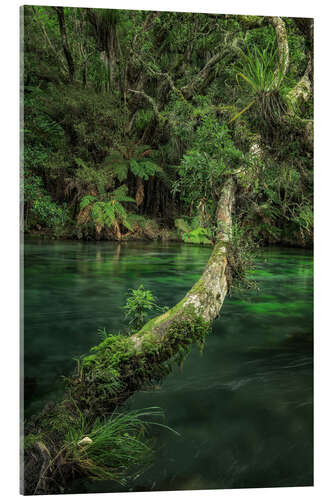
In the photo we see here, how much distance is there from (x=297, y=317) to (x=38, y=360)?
185 cm

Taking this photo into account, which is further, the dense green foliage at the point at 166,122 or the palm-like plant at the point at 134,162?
the palm-like plant at the point at 134,162

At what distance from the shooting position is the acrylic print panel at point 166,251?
2.71 m

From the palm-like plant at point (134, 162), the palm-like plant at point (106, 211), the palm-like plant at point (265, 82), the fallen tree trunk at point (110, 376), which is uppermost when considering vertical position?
the palm-like plant at point (265, 82)

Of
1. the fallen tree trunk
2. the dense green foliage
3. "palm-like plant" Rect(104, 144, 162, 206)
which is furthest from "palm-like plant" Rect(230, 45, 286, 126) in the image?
the fallen tree trunk

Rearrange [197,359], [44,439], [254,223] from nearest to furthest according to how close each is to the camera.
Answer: [44,439], [197,359], [254,223]

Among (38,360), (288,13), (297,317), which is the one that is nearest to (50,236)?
(38,360)

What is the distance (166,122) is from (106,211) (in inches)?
34.0

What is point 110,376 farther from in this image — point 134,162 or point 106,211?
point 134,162

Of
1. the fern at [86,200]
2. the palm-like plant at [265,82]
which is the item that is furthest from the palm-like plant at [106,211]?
the palm-like plant at [265,82]

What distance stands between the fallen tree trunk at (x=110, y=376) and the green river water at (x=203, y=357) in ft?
0.29

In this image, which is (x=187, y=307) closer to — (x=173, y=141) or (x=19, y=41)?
(x=173, y=141)

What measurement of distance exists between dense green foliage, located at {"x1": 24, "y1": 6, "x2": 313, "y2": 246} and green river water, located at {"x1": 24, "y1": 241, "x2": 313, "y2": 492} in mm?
235

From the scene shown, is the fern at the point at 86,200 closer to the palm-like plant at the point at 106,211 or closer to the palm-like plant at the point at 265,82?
the palm-like plant at the point at 106,211

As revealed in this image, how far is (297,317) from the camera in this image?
3373 millimetres
